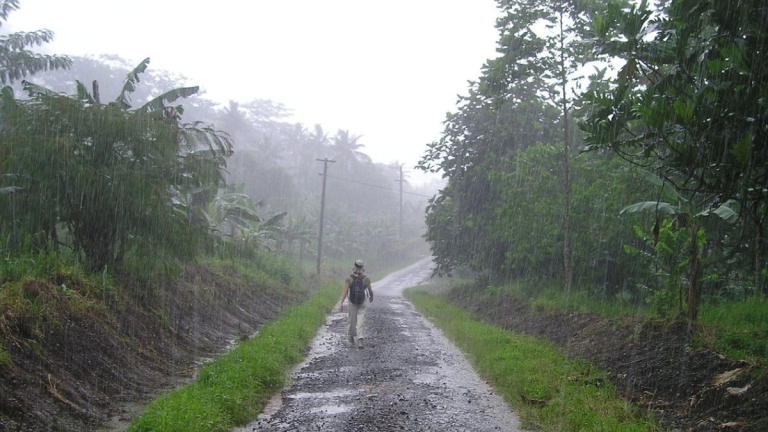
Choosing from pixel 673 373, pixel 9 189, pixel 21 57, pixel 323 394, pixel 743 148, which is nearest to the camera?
pixel 743 148

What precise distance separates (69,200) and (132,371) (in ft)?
11.4

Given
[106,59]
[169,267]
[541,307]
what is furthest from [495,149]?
[106,59]

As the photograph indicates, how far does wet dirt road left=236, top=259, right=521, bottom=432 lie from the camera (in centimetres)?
694

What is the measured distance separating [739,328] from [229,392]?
277 inches

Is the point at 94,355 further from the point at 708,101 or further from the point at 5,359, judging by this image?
the point at 708,101

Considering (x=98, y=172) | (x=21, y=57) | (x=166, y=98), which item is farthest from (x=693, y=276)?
(x=21, y=57)

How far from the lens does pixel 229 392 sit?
767 cm

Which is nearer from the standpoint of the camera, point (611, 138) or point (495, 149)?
point (611, 138)

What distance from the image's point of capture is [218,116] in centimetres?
6850

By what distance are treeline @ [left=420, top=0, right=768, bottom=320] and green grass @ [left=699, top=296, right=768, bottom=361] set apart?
39 centimetres

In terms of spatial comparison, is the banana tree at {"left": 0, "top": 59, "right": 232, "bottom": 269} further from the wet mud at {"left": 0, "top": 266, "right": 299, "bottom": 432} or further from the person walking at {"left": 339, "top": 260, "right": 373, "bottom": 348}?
the person walking at {"left": 339, "top": 260, "right": 373, "bottom": 348}

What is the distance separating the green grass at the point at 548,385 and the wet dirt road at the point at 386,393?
285 millimetres

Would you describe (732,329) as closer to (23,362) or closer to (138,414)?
(138,414)

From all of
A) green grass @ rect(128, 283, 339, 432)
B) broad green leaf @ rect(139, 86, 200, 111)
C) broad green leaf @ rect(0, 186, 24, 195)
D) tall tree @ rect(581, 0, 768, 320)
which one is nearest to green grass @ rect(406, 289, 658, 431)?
tall tree @ rect(581, 0, 768, 320)
